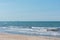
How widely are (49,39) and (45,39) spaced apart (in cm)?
30

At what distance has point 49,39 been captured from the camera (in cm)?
1016

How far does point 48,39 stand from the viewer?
33.3ft

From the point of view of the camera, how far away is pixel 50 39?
10172 mm

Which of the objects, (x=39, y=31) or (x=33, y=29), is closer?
(x=39, y=31)

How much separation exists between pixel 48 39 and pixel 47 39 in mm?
71

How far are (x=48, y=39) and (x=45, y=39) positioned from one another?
0.23 metres

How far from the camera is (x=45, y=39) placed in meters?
10.1

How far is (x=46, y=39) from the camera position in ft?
33.3

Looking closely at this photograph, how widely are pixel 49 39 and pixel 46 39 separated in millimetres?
216

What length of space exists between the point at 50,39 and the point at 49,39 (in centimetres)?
8

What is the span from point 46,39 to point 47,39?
9 cm

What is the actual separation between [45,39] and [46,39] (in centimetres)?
8
